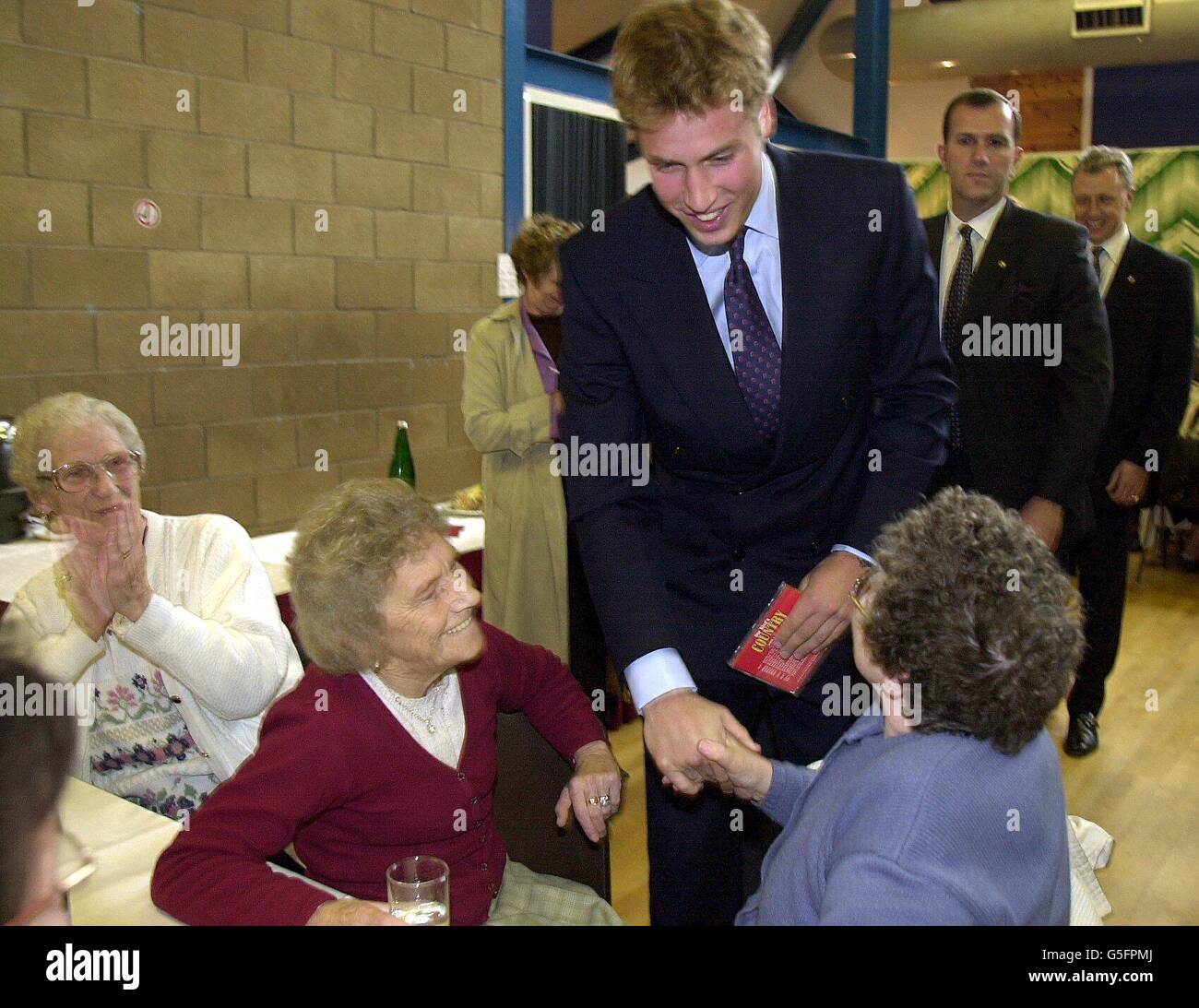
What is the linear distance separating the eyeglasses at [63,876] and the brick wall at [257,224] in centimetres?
263

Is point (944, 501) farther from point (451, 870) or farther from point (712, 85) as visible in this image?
point (451, 870)

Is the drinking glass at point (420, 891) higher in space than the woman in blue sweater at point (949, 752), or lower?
lower

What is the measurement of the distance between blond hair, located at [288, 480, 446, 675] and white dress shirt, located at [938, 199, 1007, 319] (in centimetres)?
200

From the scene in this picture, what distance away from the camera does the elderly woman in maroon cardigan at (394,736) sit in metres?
1.51

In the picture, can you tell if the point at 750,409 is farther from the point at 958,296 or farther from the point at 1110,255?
the point at 1110,255

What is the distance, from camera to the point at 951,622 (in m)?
1.18

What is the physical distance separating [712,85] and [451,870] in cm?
112

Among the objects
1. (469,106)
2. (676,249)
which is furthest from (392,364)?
(676,249)

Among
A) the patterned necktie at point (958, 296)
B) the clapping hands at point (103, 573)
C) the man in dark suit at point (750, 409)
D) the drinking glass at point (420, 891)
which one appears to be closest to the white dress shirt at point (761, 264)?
the man in dark suit at point (750, 409)

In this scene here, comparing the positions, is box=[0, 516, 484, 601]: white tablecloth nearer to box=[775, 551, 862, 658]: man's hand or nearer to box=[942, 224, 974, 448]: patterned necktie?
box=[775, 551, 862, 658]: man's hand

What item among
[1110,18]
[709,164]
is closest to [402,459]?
[709,164]
